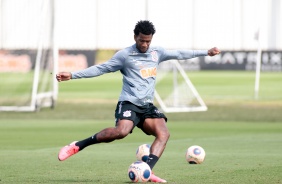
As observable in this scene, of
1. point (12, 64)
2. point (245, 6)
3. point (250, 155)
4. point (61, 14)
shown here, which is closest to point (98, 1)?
point (61, 14)

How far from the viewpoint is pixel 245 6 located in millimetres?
70188

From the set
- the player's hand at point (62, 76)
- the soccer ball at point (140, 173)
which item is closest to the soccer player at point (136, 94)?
the player's hand at point (62, 76)

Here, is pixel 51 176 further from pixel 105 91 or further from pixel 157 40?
pixel 157 40

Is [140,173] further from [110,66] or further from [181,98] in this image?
[181,98]

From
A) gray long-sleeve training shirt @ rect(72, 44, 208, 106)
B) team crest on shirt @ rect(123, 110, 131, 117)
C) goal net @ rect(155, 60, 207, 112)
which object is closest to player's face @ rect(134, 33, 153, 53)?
gray long-sleeve training shirt @ rect(72, 44, 208, 106)

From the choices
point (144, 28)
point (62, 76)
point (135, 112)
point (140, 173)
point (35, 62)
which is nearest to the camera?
point (140, 173)

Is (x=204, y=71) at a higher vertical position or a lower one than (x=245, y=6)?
lower

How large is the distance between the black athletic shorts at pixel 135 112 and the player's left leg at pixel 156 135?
7cm

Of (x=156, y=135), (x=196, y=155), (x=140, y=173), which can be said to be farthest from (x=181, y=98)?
(x=140, y=173)

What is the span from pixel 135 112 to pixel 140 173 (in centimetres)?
105

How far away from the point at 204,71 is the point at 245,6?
35.2 feet

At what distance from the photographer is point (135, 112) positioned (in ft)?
41.2

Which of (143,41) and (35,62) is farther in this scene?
(35,62)

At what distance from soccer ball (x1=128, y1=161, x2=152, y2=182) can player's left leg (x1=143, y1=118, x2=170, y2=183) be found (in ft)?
1.06
